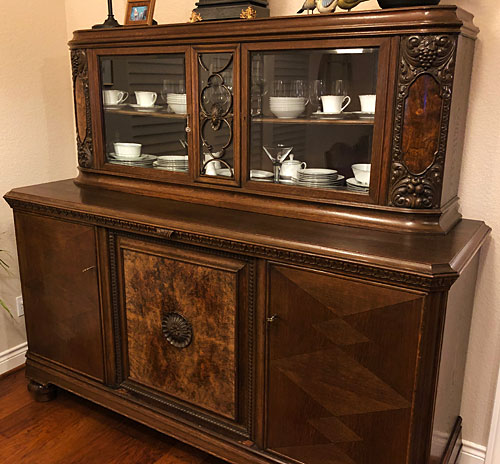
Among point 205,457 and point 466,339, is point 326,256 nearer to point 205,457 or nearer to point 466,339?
point 466,339

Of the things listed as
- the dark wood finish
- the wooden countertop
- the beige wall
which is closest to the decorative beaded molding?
the wooden countertop

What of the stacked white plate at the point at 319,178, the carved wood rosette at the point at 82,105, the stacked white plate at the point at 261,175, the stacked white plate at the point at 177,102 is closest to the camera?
the stacked white plate at the point at 319,178

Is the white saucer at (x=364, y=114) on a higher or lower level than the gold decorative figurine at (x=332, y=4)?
lower

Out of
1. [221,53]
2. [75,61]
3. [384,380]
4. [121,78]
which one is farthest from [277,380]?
[75,61]

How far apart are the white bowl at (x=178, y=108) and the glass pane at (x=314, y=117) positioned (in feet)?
0.98

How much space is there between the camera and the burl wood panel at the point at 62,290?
2098 millimetres

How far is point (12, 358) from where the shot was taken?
8.84ft

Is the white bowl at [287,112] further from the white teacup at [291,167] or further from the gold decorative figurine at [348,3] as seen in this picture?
the gold decorative figurine at [348,3]

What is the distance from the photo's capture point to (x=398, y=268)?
139 centimetres

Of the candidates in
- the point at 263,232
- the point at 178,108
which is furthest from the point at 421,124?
the point at 178,108

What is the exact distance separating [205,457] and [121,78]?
5.01 feet

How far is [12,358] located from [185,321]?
1.30 meters

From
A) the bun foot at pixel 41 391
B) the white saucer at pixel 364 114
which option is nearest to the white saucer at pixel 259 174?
the white saucer at pixel 364 114

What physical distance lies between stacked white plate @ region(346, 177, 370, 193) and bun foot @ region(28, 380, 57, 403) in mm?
1631
